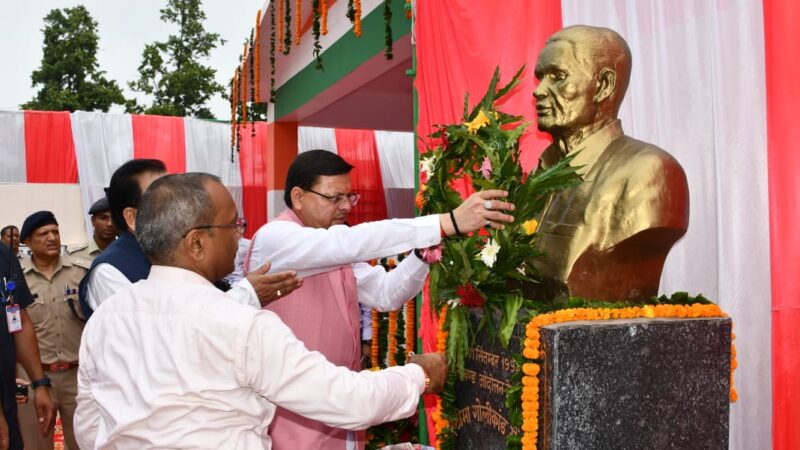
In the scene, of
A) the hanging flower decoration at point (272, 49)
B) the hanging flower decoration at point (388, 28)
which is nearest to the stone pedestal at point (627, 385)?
the hanging flower decoration at point (388, 28)

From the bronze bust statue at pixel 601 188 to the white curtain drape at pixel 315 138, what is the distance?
10424 millimetres

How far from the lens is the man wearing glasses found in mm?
2154

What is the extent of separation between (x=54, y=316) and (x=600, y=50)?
3.45 metres

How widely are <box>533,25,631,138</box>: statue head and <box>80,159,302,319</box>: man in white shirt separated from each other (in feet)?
3.13

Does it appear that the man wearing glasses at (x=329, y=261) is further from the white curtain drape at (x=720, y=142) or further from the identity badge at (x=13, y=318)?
the white curtain drape at (x=720, y=142)

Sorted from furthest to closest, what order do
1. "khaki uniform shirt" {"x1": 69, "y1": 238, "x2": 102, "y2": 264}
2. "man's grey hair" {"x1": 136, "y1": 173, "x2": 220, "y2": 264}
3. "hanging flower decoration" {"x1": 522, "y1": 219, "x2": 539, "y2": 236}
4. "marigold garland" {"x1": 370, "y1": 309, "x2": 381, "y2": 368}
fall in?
1. "marigold garland" {"x1": 370, "y1": 309, "x2": 381, "y2": 368}
2. "khaki uniform shirt" {"x1": 69, "y1": 238, "x2": 102, "y2": 264}
3. "hanging flower decoration" {"x1": 522, "y1": 219, "x2": 539, "y2": 236}
4. "man's grey hair" {"x1": 136, "y1": 173, "x2": 220, "y2": 264}

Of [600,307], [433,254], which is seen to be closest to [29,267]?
[433,254]

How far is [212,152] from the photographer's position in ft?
40.3

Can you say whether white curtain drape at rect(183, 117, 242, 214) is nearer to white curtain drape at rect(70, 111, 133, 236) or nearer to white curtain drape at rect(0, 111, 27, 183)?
white curtain drape at rect(70, 111, 133, 236)

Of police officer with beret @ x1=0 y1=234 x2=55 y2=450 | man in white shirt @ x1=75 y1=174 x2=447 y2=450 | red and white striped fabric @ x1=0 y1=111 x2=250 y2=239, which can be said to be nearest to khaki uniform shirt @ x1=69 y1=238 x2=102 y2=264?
police officer with beret @ x1=0 y1=234 x2=55 y2=450

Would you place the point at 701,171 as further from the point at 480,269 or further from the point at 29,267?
the point at 29,267

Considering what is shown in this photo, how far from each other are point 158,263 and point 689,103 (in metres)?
2.44

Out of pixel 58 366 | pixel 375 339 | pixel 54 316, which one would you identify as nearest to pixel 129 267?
pixel 58 366

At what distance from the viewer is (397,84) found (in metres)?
8.12
